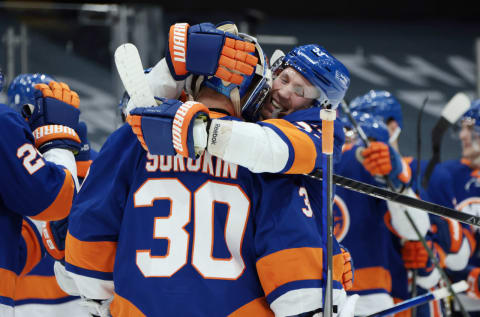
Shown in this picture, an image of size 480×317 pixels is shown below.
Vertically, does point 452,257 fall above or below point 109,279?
below

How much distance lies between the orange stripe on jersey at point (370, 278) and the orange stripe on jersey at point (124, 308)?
1561 mm

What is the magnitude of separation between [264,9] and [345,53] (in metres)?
0.83

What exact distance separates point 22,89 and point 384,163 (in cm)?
139

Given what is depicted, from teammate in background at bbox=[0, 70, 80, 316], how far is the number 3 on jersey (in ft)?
1.34

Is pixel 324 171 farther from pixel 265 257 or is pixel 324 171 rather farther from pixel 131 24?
pixel 131 24

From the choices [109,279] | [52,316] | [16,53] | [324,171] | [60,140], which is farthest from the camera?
[16,53]

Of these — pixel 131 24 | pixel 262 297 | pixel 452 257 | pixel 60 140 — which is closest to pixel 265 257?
pixel 262 297

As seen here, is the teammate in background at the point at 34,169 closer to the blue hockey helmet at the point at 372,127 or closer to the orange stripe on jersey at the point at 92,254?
the orange stripe on jersey at the point at 92,254

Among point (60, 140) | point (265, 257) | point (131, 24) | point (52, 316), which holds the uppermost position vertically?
point (131, 24)

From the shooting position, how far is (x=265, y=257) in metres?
1.47

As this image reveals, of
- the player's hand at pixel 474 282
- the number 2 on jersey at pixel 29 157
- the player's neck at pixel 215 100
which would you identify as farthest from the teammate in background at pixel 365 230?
the number 2 on jersey at pixel 29 157

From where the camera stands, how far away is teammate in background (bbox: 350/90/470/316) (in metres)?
2.97

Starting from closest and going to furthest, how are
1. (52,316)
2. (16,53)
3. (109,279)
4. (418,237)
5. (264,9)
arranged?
(109,279), (52,316), (418,237), (16,53), (264,9)

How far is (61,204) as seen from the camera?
6.02 feet
